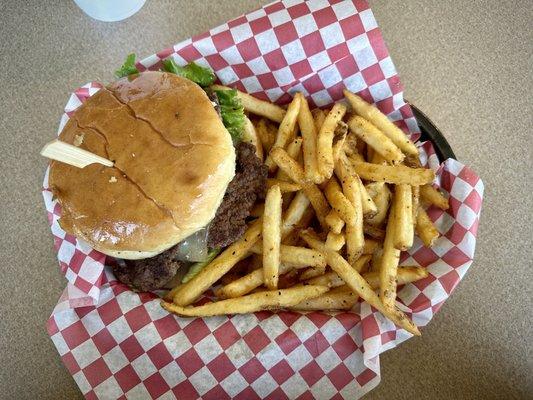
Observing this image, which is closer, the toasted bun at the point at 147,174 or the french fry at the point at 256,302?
the toasted bun at the point at 147,174

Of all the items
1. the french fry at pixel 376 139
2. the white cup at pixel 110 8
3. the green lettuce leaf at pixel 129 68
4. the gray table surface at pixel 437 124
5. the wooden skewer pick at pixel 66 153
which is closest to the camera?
the wooden skewer pick at pixel 66 153

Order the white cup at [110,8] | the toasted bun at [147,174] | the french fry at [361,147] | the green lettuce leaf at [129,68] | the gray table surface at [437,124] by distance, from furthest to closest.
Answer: the white cup at [110,8] → the gray table surface at [437,124] → the french fry at [361,147] → the green lettuce leaf at [129,68] → the toasted bun at [147,174]

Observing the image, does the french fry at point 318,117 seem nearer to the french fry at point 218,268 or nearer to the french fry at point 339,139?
the french fry at point 339,139

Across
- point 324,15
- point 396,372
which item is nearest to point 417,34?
point 324,15

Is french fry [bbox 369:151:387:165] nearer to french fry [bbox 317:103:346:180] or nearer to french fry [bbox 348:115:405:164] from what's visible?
french fry [bbox 348:115:405:164]

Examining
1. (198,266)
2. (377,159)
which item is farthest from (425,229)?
(198,266)

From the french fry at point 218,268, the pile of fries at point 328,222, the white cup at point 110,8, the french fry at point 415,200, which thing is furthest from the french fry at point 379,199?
the white cup at point 110,8

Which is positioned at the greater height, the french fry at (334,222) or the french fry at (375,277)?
the french fry at (334,222)
